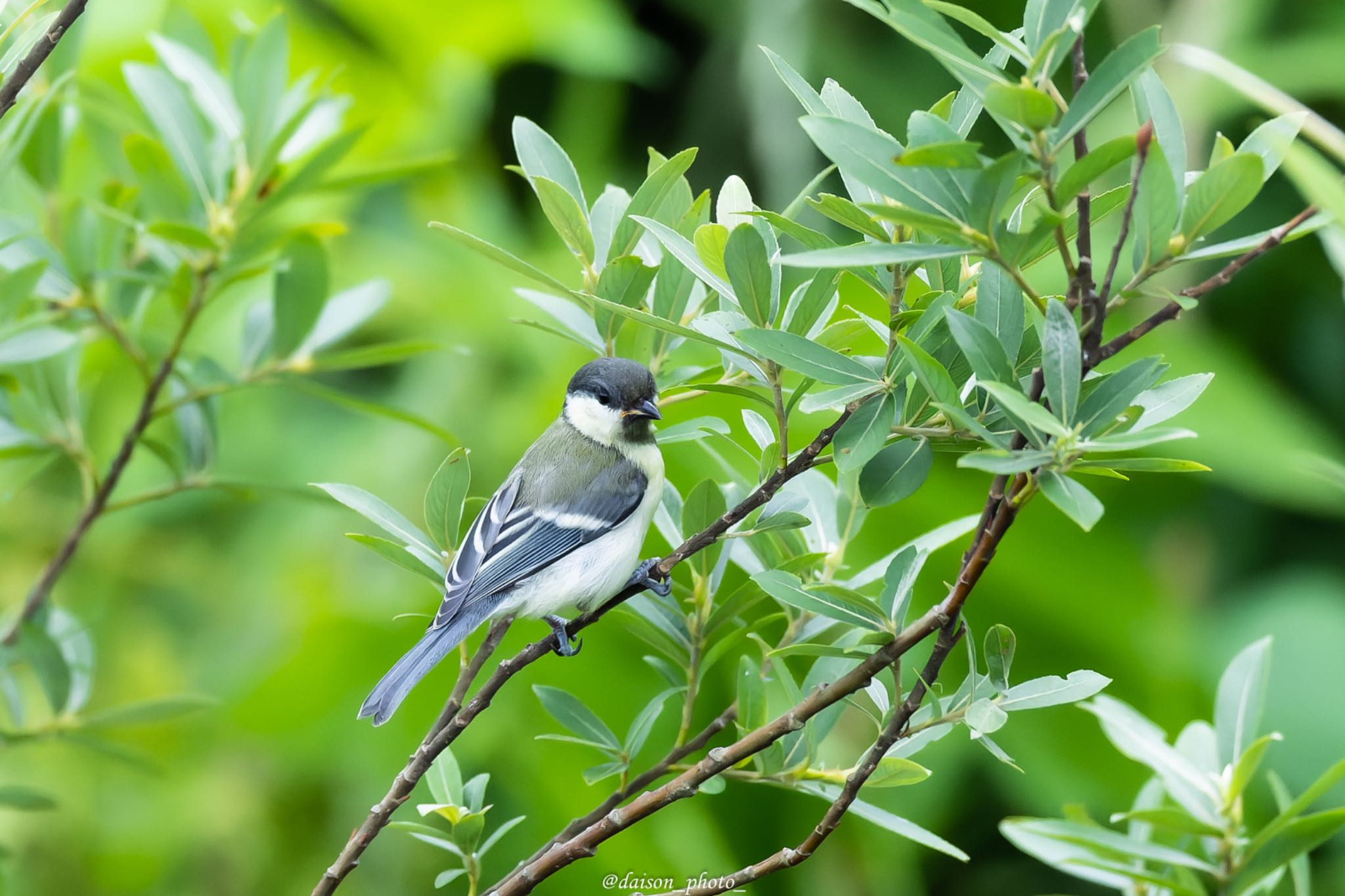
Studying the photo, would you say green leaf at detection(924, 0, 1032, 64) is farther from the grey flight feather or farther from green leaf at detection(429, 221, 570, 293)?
the grey flight feather

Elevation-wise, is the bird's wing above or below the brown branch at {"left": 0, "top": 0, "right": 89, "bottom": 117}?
below

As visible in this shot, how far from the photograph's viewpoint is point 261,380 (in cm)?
119

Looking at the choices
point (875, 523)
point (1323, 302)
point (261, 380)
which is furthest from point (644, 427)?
point (1323, 302)

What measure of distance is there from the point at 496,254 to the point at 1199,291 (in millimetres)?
385

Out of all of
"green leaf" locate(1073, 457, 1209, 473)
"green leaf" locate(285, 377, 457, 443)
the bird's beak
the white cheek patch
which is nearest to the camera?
"green leaf" locate(1073, 457, 1209, 473)

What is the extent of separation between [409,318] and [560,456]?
43.2 inches

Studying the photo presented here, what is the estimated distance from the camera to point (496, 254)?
2.31 ft

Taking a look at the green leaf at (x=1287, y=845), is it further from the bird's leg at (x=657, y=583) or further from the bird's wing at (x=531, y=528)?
the bird's wing at (x=531, y=528)

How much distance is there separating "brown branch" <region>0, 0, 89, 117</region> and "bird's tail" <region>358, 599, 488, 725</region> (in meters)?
0.52

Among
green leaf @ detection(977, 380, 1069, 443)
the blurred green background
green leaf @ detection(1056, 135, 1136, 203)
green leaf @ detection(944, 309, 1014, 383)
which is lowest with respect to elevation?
the blurred green background

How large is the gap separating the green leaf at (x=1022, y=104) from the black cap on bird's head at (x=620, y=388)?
1.57 ft

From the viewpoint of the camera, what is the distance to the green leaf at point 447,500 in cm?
86

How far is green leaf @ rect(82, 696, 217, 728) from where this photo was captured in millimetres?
1080

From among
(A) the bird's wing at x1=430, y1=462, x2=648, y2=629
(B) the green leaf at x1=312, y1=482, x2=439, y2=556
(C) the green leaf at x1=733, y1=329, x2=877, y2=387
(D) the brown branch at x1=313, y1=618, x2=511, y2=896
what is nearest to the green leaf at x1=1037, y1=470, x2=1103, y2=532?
(C) the green leaf at x1=733, y1=329, x2=877, y2=387
